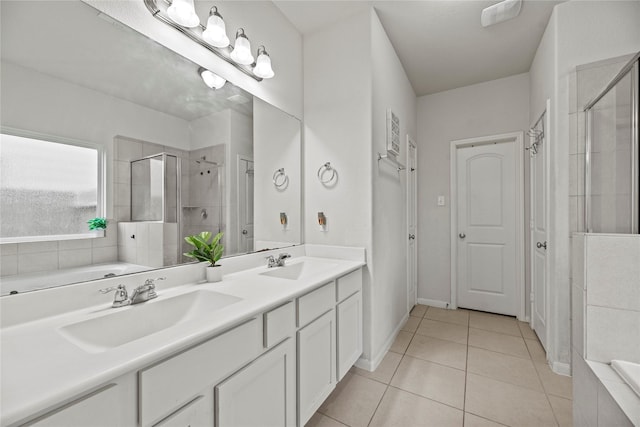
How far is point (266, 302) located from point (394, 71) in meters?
2.50

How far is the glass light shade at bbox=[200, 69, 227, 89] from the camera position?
156cm

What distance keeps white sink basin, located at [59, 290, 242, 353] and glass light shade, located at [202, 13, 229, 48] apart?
1297 mm

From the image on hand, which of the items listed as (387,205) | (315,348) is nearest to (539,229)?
(387,205)

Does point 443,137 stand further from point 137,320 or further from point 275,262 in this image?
point 137,320

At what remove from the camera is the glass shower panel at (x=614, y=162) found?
1.67 metres

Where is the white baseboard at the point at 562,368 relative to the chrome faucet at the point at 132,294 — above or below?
below

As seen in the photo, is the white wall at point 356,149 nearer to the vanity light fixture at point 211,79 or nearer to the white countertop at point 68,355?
the vanity light fixture at point 211,79

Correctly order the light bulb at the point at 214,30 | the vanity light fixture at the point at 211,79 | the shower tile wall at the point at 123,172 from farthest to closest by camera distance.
Result: the vanity light fixture at the point at 211,79, the light bulb at the point at 214,30, the shower tile wall at the point at 123,172

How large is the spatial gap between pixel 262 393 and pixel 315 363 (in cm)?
43

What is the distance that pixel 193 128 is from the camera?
1517 millimetres

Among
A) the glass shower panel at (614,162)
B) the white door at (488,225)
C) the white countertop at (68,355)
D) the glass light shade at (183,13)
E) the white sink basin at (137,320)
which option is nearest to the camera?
the white countertop at (68,355)

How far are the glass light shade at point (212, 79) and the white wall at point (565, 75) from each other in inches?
93.8

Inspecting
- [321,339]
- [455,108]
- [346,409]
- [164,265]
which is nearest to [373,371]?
[346,409]

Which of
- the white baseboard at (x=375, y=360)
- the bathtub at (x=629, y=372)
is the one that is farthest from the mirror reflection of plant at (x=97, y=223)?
the bathtub at (x=629, y=372)
